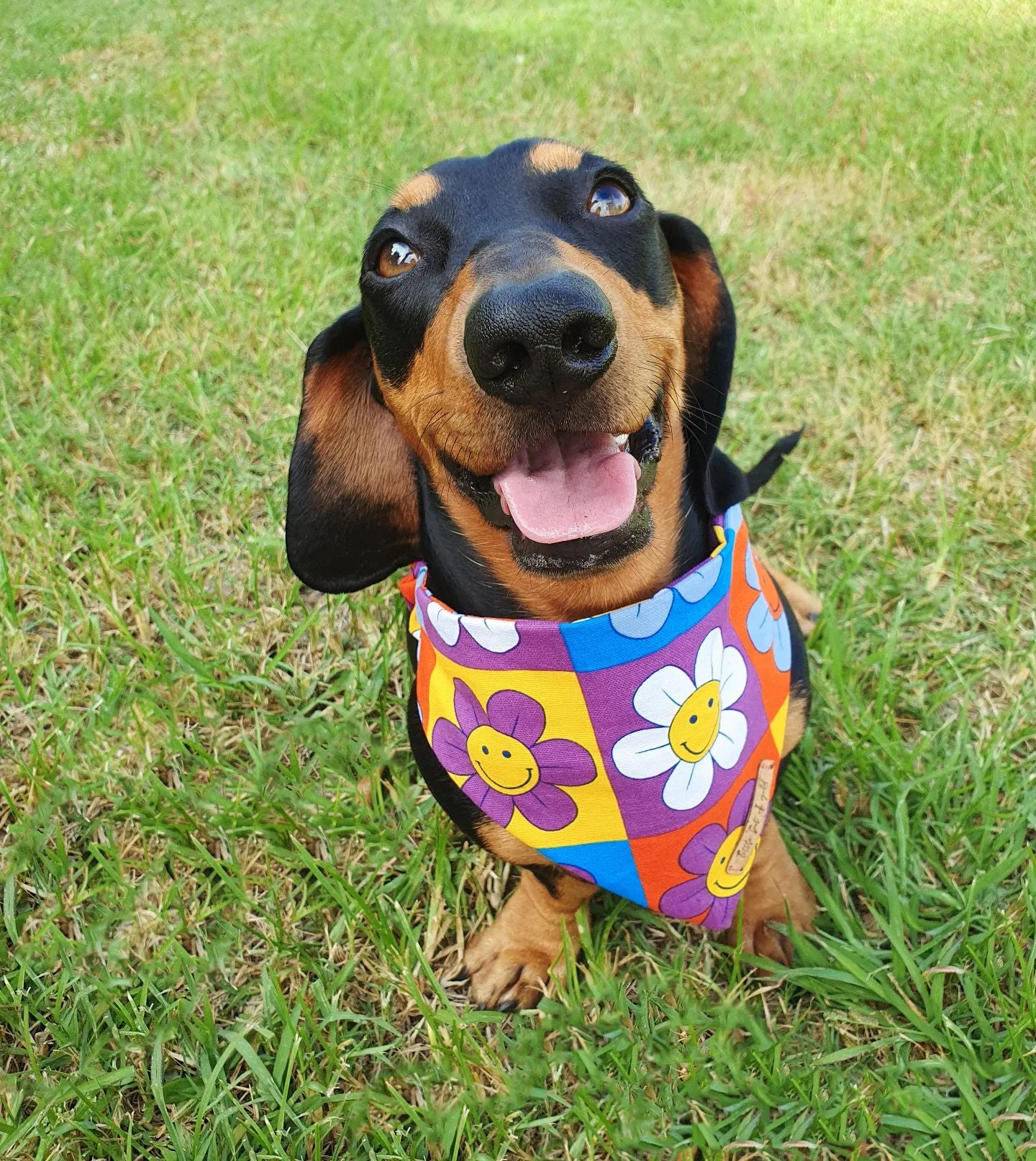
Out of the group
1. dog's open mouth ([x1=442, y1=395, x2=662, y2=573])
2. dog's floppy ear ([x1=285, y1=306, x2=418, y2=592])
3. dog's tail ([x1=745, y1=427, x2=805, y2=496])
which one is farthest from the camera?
dog's tail ([x1=745, y1=427, x2=805, y2=496])

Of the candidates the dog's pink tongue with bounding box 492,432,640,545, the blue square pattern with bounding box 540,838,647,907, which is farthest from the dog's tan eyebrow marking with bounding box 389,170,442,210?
the blue square pattern with bounding box 540,838,647,907

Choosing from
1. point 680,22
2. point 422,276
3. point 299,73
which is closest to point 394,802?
point 422,276

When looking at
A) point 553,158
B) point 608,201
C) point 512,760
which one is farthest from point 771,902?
point 553,158

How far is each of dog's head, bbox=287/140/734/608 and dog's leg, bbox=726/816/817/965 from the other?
2.88 feet

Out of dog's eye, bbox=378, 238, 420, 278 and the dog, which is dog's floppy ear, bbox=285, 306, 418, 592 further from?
dog's eye, bbox=378, 238, 420, 278

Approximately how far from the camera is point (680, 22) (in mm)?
7473

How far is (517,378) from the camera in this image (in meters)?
1.58

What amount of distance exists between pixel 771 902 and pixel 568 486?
1.24 meters

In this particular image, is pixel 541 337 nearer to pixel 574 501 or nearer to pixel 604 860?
pixel 574 501

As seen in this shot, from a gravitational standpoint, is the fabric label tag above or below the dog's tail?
below

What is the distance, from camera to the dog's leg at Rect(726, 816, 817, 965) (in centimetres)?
228

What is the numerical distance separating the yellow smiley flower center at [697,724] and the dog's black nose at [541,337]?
76cm

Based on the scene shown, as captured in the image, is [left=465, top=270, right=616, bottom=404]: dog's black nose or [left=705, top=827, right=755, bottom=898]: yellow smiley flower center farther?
[left=705, top=827, right=755, bottom=898]: yellow smiley flower center

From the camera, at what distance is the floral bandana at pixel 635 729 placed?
1939 millimetres
